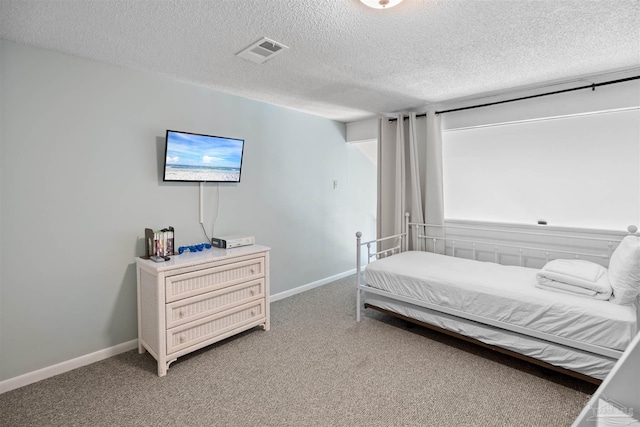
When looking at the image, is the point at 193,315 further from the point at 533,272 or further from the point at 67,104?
the point at 533,272

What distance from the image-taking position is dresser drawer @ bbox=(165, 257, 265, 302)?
232cm

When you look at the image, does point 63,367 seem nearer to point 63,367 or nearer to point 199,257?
point 63,367

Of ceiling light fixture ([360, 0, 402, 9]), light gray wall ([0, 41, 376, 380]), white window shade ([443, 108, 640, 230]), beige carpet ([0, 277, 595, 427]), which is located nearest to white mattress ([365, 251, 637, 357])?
beige carpet ([0, 277, 595, 427])

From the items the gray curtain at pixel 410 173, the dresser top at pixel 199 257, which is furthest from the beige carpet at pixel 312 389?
the gray curtain at pixel 410 173

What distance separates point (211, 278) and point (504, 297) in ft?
7.37

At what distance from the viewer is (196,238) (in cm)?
302

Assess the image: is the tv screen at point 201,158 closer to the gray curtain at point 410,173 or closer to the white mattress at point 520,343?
the gray curtain at point 410,173

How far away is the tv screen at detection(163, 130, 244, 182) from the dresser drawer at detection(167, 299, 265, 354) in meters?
1.23

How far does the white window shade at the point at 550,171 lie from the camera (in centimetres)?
270

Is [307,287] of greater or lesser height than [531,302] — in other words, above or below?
below

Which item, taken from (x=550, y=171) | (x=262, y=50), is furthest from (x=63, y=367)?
(x=550, y=171)

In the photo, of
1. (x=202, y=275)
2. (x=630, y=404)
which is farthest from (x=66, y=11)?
(x=630, y=404)

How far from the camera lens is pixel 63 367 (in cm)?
228

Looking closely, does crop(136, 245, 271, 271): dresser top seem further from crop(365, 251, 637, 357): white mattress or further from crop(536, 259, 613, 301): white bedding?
crop(536, 259, 613, 301): white bedding
